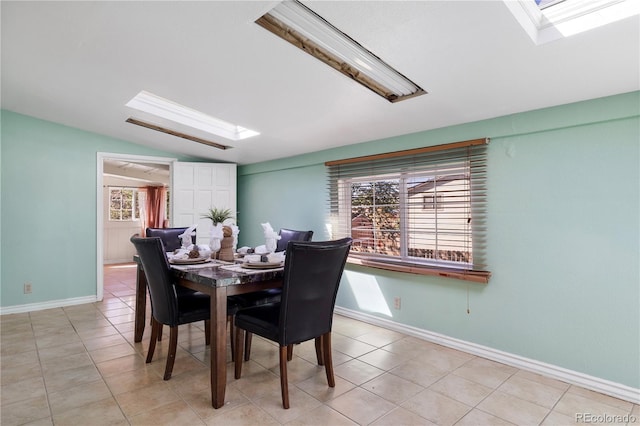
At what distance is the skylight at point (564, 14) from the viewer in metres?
1.65

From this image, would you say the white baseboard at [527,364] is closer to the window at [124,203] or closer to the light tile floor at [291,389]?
the light tile floor at [291,389]

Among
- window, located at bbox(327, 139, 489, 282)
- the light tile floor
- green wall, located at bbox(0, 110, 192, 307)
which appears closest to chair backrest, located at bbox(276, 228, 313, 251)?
window, located at bbox(327, 139, 489, 282)

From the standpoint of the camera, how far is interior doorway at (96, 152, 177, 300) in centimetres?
465

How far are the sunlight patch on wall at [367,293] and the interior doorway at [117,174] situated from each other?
318 cm

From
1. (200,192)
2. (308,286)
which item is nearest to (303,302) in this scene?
(308,286)

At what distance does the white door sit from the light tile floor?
82.7 inches

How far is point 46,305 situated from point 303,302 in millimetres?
4031

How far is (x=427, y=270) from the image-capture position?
3.08m

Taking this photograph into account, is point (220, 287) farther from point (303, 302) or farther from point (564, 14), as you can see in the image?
point (564, 14)

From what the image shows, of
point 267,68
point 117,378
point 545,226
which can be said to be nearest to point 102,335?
point 117,378

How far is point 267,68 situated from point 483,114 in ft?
5.68

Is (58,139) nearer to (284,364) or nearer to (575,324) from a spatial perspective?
(284,364)

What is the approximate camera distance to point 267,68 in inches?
97.7

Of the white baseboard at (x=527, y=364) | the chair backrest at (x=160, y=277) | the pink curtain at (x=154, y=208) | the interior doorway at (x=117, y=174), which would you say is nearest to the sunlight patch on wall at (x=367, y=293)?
the white baseboard at (x=527, y=364)
